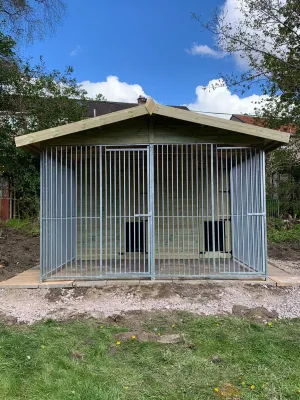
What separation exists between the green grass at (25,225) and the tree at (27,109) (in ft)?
2.05

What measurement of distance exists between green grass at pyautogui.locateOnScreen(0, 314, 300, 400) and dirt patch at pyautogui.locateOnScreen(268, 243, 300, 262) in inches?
204

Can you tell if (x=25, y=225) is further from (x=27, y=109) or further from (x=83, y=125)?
(x=83, y=125)

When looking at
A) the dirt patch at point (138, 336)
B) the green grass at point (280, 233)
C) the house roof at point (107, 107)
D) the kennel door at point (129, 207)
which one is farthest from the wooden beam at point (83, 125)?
the house roof at point (107, 107)

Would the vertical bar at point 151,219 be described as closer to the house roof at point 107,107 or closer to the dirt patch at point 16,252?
the dirt patch at point 16,252

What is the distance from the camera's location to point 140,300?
5121mm

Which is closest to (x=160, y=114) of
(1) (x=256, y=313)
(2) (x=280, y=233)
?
(1) (x=256, y=313)

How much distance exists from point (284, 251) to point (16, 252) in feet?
25.7

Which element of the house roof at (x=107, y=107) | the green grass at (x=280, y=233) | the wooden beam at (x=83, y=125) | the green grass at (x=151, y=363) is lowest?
the green grass at (x=151, y=363)

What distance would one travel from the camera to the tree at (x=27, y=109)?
495 inches

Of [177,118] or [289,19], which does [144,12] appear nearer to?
[289,19]

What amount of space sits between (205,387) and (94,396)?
93 cm

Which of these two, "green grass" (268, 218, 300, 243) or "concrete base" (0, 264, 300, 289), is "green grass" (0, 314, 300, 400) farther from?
"green grass" (268, 218, 300, 243)

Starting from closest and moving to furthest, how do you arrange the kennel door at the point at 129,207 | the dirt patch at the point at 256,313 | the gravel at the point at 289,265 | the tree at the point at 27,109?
the dirt patch at the point at 256,313 < the kennel door at the point at 129,207 < the gravel at the point at 289,265 < the tree at the point at 27,109

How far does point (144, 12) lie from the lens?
35.2ft
